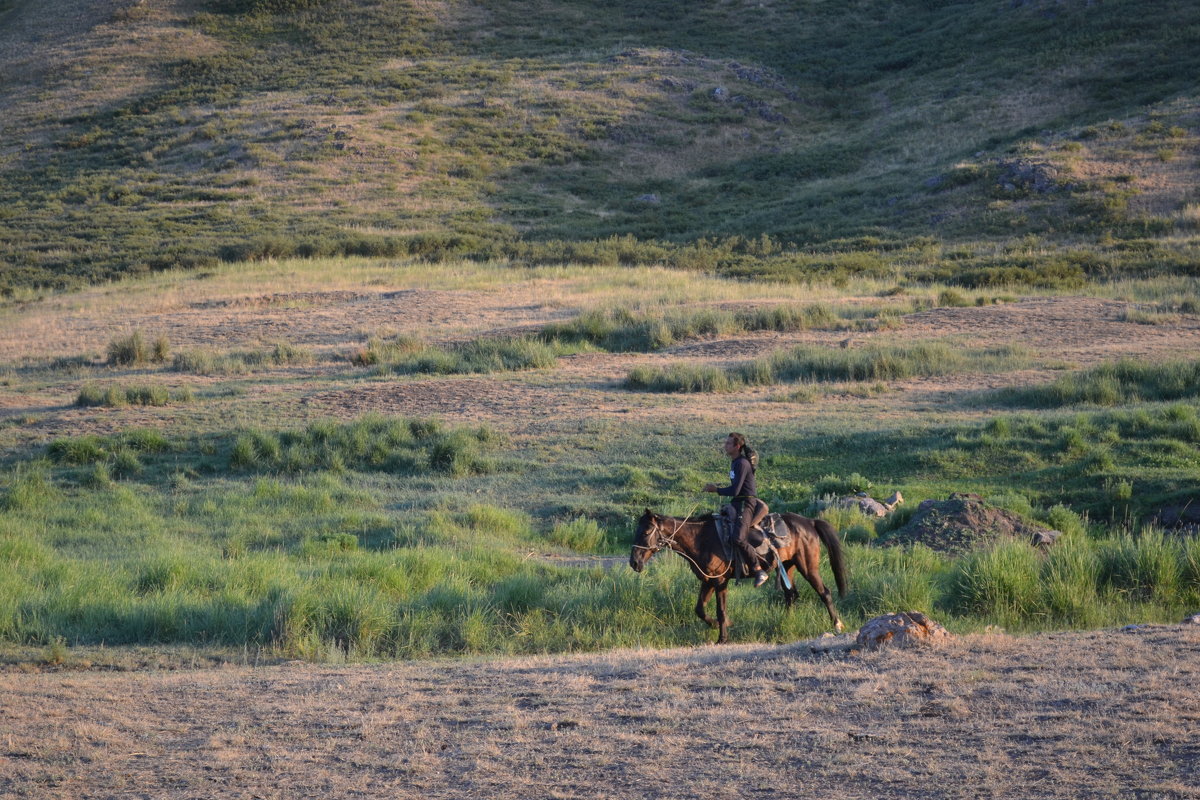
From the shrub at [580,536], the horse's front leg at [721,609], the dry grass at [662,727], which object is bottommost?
the shrub at [580,536]

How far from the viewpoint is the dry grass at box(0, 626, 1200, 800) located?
5469 millimetres

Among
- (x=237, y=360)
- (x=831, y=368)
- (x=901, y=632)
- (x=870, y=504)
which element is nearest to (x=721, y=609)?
(x=901, y=632)

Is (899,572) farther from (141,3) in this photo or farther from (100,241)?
(141,3)

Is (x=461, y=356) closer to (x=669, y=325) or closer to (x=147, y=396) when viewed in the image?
(x=669, y=325)

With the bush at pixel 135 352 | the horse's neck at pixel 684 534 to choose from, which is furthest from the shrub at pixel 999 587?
the bush at pixel 135 352

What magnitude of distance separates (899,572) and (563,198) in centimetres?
4251

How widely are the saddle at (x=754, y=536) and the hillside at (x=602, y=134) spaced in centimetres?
2430

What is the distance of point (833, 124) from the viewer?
60.4 metres

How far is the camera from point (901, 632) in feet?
24.8

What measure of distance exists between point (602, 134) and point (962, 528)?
158 ft

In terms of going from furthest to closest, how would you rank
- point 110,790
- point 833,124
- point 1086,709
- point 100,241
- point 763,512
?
point 833,124
point 100,241
point 763,512
point 1086,709
point 110,790

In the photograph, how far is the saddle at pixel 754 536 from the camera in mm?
8883

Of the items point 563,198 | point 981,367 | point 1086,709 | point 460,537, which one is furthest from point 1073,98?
point 1086,709

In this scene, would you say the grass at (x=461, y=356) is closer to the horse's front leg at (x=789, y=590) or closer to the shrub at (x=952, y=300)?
the shrub at (x=952, y=300)
